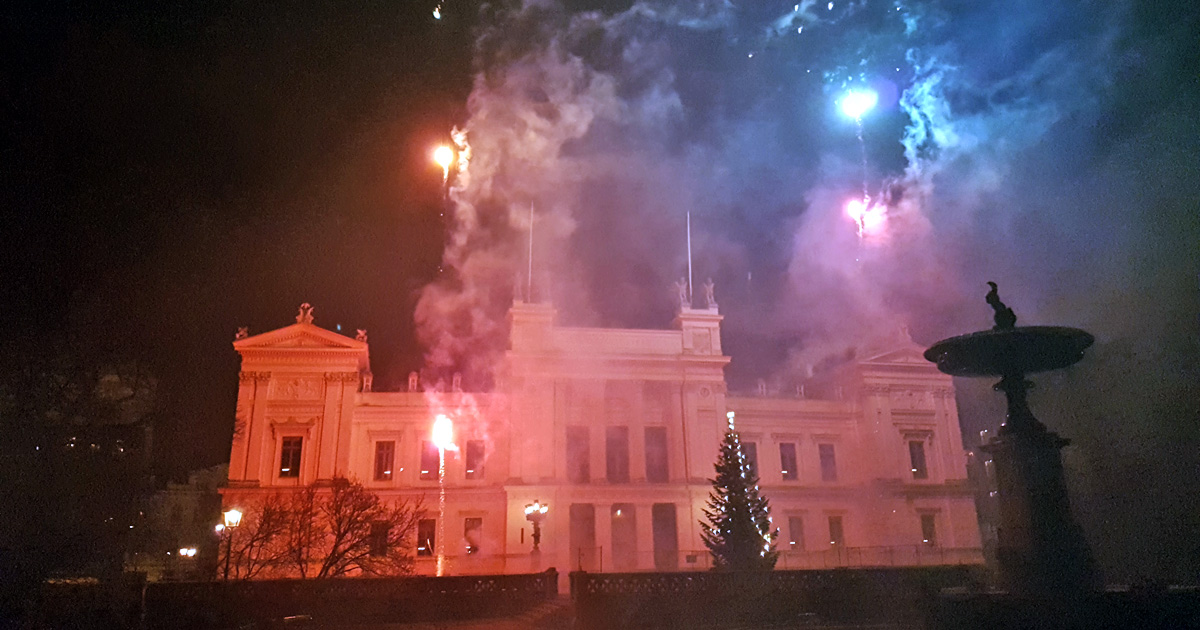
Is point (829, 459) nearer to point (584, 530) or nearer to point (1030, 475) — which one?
point (584, 530)

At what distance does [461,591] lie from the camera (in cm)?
1862

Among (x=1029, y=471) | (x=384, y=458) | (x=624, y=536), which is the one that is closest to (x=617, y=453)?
(x=624, y=536)

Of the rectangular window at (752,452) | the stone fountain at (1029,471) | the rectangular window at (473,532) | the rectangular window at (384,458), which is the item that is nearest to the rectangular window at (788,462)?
the rectangular window at (752,452)

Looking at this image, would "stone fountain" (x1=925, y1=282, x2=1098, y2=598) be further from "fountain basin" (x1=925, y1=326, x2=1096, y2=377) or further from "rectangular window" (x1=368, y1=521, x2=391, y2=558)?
"rectangular window" (x1=368, y1=521, x2=391, y2=558)

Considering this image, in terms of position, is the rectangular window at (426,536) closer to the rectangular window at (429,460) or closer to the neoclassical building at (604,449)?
the neoclassical building at (604,449)

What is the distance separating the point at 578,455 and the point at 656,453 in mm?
3839

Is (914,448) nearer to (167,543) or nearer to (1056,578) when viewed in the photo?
(1056,578)

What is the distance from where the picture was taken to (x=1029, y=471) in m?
10.4

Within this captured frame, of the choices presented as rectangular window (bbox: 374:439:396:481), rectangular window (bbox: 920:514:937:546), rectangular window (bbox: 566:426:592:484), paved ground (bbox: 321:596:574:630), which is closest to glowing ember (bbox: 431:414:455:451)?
rectangular window (bbox: 374:439:396:481)

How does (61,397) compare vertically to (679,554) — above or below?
above

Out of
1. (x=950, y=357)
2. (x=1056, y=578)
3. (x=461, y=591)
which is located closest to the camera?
(x=1056, y=578)

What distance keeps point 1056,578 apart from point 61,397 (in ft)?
72.9

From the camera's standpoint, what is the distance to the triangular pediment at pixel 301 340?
31.8 metres

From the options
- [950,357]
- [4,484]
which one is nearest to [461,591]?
[4,484]
